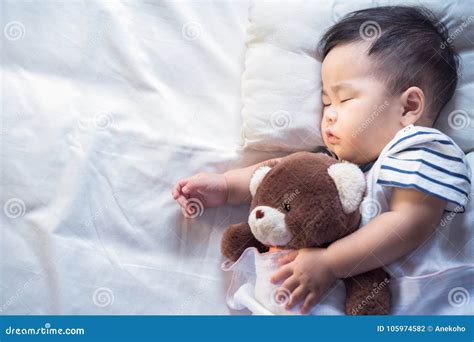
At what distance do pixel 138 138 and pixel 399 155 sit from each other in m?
0.42

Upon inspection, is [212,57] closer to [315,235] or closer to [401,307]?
[315,235]

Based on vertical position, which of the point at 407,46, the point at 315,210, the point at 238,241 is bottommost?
the point at 238,241

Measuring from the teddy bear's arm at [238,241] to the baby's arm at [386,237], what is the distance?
0.12 metres

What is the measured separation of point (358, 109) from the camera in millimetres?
893

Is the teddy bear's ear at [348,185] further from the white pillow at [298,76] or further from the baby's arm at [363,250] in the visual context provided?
the white pillow at [298,76]

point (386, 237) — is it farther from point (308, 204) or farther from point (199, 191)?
point (199, 191)

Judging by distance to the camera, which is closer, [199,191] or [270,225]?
[270,225]

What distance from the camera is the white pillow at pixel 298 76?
95 cm

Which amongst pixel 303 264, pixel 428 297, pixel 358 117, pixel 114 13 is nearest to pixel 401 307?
pixel 428 297

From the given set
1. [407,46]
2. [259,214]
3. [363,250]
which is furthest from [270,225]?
[407,46]

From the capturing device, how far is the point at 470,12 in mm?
953

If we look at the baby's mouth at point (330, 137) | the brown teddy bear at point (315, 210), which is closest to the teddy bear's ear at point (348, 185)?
the brown teddy bear at point (315, 210)

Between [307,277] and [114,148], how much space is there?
38 cm
